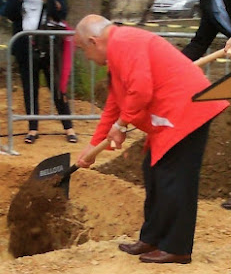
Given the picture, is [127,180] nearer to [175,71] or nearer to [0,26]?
[175,71]

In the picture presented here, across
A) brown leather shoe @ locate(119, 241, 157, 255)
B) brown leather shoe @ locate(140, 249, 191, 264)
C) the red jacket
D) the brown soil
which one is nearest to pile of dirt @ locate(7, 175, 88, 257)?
the brown soil

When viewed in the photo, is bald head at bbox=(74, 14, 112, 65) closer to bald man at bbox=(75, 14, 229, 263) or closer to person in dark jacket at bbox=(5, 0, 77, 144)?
bald man at bbox=(75, 14, 229, 263)

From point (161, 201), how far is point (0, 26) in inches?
223

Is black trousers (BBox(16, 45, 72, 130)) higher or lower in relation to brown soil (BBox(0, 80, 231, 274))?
higher

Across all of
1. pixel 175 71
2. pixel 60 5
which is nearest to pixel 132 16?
pixel 60 5

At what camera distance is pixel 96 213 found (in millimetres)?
5805

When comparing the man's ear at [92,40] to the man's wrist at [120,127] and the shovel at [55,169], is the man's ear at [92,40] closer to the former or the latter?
the man's wrist at [120,127]

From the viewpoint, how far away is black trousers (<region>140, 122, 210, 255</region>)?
13.8 ft

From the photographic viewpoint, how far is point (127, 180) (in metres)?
6.32

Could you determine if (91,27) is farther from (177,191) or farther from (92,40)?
(177,191)

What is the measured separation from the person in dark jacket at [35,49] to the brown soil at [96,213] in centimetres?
23

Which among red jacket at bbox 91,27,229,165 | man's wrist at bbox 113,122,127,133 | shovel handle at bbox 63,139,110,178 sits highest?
red jacket at bbox 91,27,229,165

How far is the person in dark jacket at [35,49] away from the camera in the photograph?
6.91 m

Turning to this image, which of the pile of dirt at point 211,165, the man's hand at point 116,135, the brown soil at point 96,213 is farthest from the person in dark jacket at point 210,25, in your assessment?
the man's hand at point 116,135
